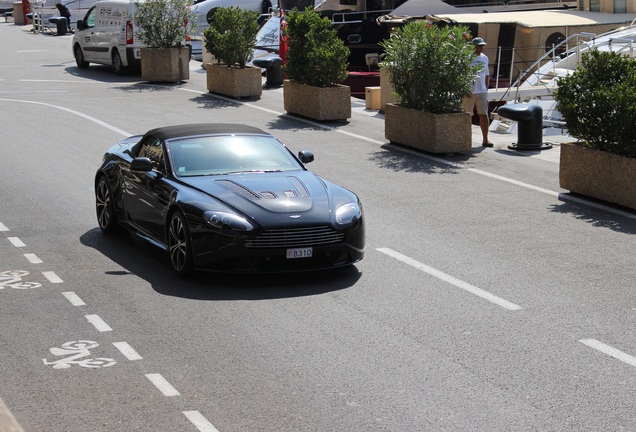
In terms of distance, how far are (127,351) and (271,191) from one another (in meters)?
3.06

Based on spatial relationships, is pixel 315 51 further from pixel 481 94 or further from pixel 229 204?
pixel 229 204

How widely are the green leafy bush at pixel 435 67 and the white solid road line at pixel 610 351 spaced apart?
35.1 ft

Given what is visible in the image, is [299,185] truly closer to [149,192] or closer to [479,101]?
[149,192]

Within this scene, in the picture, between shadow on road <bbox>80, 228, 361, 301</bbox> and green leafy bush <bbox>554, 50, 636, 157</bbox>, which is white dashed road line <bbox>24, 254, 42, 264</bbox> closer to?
shadow on road <bbox>80, 228, 361, 301</bbox>

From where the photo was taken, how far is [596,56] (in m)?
15.7

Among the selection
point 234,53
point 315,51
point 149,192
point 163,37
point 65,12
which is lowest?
point 149,192

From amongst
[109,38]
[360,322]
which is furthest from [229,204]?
[109,38]

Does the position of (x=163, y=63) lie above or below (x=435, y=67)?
below

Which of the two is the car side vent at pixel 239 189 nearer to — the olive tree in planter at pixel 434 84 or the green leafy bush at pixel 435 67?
the olive tree in planter at pixel 434 84

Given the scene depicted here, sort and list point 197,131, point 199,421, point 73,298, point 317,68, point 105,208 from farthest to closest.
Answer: point 317,68
point 105,208
point 197,131
point 73,298
point 199,421

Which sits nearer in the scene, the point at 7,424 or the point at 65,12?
the point at 7,424

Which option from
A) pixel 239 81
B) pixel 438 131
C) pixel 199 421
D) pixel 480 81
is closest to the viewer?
pixel 199 421

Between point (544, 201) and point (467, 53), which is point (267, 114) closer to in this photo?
point (467, 53)

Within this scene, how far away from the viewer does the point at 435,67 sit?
63.4 feet
